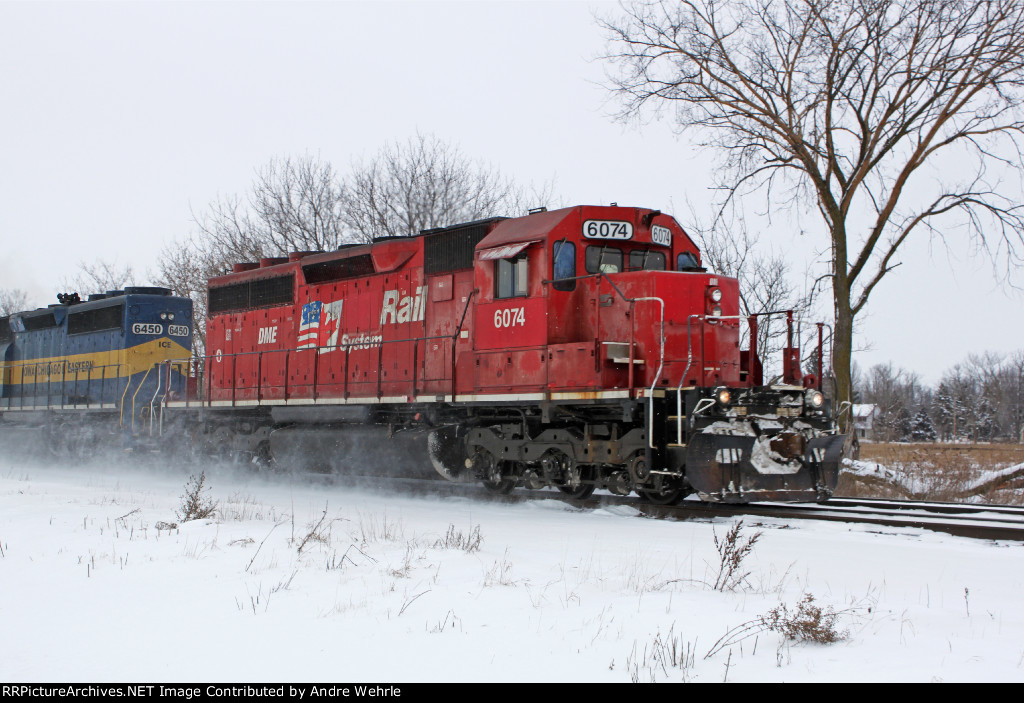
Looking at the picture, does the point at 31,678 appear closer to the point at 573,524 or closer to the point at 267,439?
the point at 573,524

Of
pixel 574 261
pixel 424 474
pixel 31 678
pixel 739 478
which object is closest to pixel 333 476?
pixel 424 474

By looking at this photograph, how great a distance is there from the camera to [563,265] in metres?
10.5

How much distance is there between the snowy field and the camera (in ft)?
14.4

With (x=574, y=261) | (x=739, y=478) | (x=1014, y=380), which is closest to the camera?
(x=739, y=478)

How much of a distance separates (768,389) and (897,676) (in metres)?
5.63

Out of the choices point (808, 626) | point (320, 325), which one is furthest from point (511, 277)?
point (808, 626)

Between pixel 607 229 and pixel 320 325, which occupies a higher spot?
pixel 607 229

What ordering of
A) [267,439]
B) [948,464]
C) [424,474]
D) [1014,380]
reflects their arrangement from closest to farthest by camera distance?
[424,474], [267,439], [948,464], [1014,380]

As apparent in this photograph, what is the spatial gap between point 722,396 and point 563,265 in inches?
101

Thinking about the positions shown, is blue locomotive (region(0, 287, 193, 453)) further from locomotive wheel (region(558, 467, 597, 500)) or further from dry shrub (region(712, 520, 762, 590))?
dry shrub (region(712, 520, 762, 590))

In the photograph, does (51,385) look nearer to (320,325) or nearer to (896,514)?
(320,325)

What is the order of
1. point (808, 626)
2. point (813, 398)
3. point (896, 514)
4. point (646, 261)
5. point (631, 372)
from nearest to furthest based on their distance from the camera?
1. point (808, 626)
2. point (631, 372)
3. point (813, 398)
4. point (896, 514)
5. point (646, 261)

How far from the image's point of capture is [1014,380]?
108688 millimetres

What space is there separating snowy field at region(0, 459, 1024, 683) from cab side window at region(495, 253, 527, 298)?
2964 mm
